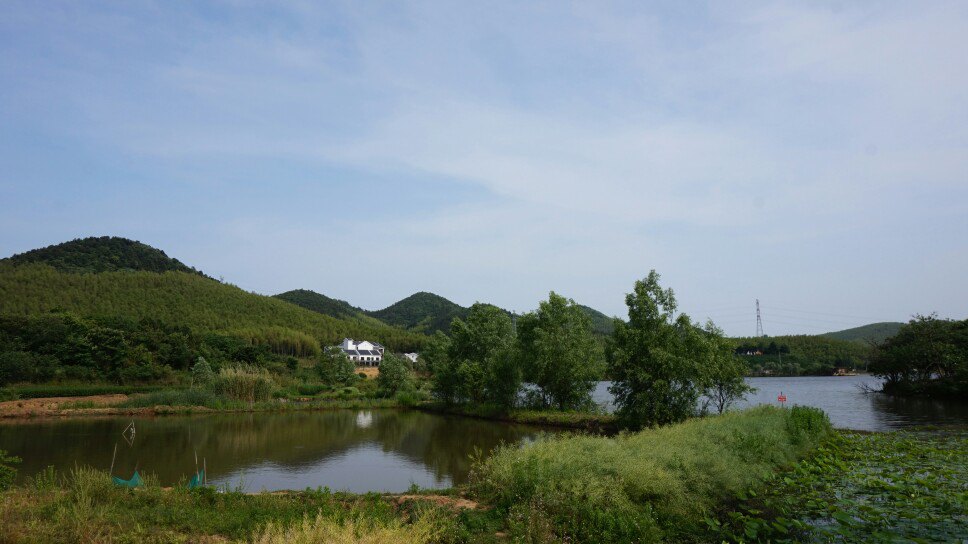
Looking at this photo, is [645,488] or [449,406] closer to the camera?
[645,488]

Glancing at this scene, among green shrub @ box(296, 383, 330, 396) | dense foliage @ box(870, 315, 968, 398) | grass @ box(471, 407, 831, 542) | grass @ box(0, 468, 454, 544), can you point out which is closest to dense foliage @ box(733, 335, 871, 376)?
dense foliage @ box(870, 315, 968, 398)

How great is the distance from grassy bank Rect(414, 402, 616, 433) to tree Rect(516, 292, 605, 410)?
2043mm

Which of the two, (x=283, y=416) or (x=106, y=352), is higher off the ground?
(x=106, y=352)

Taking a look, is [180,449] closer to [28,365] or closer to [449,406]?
[449,406]

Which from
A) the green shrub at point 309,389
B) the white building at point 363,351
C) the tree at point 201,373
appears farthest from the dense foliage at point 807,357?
the tree at point 201,373

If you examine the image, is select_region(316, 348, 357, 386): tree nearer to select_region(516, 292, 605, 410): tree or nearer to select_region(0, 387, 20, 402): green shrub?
select_region(0, 387, 20, 402): green shrub

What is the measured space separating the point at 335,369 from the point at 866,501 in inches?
2320

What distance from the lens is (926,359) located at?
4822 centimetres

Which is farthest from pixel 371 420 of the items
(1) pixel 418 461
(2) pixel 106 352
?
(2) pixel 106 352

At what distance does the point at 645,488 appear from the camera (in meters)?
11.8

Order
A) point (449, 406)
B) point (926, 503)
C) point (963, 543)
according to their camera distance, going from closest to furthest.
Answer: point (963, 543) → point (926, 503) → point (449, 406)

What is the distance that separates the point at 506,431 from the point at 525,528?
2384 centimetres

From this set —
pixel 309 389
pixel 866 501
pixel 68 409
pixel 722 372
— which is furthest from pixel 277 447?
pixel 309 389

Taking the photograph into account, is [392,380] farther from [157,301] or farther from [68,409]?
[157,301]
